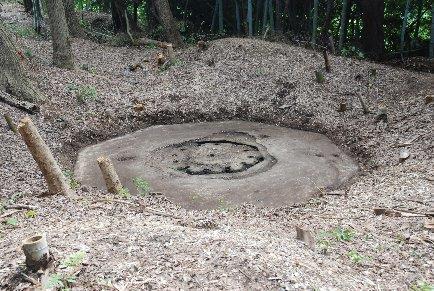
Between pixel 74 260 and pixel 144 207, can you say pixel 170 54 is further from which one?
pixel 74 260

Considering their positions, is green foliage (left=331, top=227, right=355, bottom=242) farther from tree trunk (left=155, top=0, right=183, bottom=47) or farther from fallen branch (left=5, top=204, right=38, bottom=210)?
tree trunk (left=155, top=0, right=183, bottom=47)

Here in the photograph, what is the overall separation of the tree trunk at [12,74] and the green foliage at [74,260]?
6.05 m

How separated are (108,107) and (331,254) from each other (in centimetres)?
642

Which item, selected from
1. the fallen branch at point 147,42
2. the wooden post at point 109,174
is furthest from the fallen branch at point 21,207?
the fallen branch at point 147,42

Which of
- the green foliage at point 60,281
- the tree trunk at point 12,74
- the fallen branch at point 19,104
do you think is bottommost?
the green foliage at point 60,281

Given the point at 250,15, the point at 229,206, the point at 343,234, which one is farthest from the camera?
the point at 250,15

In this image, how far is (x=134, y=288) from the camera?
2.92m

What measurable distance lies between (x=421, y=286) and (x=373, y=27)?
10072 millimetres

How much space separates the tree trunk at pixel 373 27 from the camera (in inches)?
468

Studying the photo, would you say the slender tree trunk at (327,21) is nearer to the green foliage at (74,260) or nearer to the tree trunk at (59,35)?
the tree trunk at (59,35)

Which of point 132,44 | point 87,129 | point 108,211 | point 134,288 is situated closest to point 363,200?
point 108,211

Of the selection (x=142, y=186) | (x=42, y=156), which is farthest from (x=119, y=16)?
(x=42, y=156)

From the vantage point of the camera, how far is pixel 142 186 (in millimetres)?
6387

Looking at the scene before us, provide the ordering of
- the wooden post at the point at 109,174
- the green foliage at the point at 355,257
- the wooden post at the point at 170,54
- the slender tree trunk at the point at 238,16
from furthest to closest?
the slender tree trunk at the point at 238,16 < the wooden post at the point at 170,54 < the wooden post at the point at 109,174 < the green foliage at the point at 355,257
